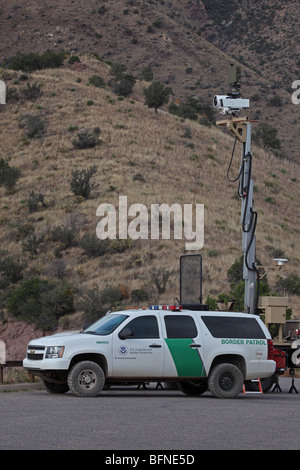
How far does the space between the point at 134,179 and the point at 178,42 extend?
5998 centimetres

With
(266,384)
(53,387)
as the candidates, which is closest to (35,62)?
(266,384)

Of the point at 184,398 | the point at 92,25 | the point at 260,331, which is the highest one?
the point at 92,25

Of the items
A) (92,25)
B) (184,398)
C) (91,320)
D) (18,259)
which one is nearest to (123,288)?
(91,320)

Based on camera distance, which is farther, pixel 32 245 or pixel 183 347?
pixel 32 245

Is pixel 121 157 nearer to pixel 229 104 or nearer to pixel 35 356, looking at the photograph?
pixel 229 104

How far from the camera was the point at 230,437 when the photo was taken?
10094 millimetres

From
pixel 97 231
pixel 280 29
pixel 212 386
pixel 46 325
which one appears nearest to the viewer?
pixel 212 386

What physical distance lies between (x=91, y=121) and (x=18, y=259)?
74.0ft

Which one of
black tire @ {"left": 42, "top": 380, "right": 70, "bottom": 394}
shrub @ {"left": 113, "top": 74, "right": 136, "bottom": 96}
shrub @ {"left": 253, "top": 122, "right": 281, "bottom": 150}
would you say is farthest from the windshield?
shrub @ {"left": 253, "top": 122, "right": 281, "bottom": 150}

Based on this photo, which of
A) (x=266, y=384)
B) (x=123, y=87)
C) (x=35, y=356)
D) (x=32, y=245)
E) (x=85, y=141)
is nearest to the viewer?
(x=35, y=356)

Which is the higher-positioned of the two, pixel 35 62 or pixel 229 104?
pixel 35 62

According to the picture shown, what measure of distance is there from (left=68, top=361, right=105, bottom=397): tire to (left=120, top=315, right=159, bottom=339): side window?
1.07 meters

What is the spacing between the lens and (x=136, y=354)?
15.8 meters

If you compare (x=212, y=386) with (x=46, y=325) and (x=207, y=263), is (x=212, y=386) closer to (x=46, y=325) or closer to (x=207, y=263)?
(x=46, y=325)
